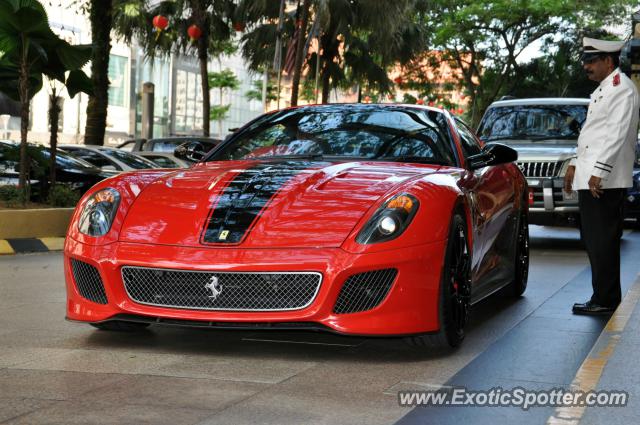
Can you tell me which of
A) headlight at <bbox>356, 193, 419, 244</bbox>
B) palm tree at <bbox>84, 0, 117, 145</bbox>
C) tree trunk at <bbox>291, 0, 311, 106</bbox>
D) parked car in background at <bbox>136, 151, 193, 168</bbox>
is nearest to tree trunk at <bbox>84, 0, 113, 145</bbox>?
palm tree at <bbox>84, 0, 117, 145</bbox>

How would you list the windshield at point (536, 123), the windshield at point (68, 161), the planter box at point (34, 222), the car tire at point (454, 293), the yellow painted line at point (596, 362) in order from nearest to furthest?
the yellow painted line at point (596, 362) < the car tire at point (454, 293) < the planter box at point (34, 222) < the windshield at point (536, 123) < the windshield at point (68, 161)

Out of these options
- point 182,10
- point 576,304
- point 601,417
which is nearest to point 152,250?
point 601,417

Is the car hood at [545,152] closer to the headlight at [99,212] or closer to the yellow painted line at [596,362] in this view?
the yellow painted line at [596,362]

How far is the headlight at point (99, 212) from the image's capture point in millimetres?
5816

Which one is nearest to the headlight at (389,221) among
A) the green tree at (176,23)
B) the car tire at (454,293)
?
the car tire at (454,293)

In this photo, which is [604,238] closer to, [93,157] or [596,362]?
[596,362]

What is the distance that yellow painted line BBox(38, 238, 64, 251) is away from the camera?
40.0ft

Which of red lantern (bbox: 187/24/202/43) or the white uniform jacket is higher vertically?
red lantern (bbox: 187/24/202/43)

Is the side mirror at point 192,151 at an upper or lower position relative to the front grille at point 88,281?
upper

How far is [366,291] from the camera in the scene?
213 inches

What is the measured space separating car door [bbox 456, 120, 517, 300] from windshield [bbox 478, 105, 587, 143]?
6.24 meters

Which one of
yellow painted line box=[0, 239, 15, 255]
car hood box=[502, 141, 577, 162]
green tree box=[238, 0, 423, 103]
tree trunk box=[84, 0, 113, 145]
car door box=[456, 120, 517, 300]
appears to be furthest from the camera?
green tree box=[238, 0, 423, 103]

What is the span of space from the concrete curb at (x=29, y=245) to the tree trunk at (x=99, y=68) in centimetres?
668

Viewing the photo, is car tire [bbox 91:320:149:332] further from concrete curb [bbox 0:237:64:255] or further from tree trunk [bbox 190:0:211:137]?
tree trunk [bbox 190:0:211:137]
